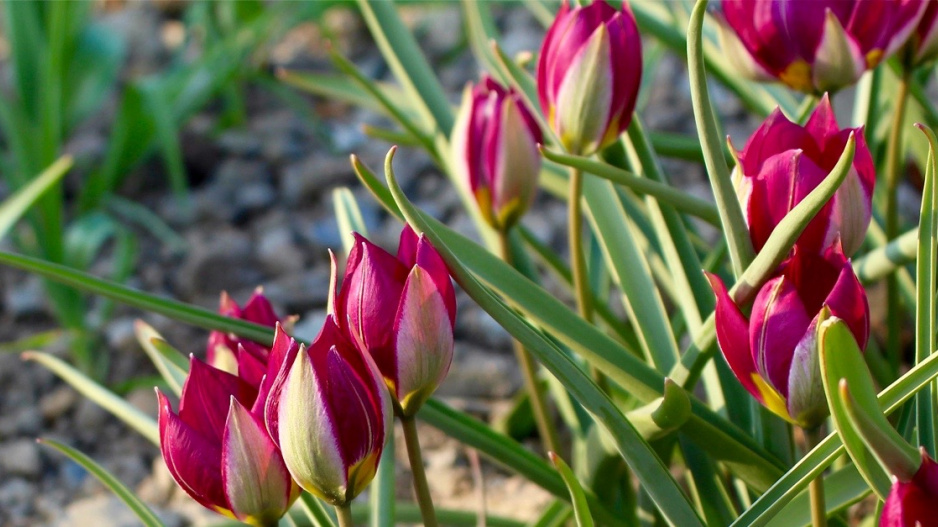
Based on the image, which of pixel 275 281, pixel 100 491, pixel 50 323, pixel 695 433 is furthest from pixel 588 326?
pixel 50 323

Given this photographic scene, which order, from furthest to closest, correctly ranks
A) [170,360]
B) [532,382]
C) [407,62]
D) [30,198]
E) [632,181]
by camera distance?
1. [30,198]
2. [407,62]
3. [532,382]
4. [170,360]
5. [632,181]

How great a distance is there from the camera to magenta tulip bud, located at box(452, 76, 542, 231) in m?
0.81

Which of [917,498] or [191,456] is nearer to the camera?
[917,498]

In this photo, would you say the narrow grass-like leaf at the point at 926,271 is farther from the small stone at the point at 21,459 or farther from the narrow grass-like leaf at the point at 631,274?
the small stone at the point at 21,459

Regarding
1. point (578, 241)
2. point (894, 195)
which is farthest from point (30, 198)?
point (894, 195)

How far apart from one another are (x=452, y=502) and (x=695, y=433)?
0.67 meters

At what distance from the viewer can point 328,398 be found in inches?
19.1

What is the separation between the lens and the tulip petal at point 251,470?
20.0 inches

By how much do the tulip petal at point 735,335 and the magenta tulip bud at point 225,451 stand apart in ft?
0.75

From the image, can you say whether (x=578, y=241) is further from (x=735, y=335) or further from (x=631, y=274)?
(x=735, y=335)

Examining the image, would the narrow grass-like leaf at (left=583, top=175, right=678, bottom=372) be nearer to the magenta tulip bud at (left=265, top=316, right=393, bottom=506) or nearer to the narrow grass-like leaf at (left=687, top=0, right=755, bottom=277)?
the narrow grass-like leaf at (left=687, top=0, right=755, bottom=277)

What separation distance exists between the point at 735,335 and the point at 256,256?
4.51ft

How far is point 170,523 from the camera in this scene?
1.23 meters

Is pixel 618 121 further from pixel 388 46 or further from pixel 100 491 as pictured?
pixel 100 491
